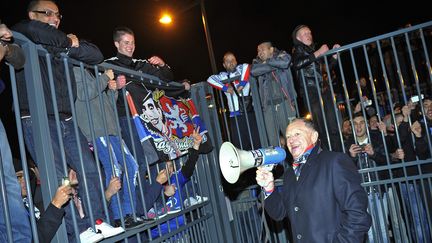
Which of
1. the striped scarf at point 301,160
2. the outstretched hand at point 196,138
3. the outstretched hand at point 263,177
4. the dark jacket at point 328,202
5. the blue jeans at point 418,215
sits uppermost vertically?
the outstretched hand at point 196,138

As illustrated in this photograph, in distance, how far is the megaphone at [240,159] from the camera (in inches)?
150

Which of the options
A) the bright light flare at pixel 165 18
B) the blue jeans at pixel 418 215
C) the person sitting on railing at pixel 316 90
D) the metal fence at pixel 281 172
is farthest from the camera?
the bright light flare at pixel 165 18

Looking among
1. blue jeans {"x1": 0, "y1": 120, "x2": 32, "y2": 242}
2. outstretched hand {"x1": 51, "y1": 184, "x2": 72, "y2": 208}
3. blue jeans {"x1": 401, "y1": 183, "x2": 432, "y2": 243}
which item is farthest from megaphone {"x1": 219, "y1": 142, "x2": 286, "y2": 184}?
blue jeans {"x1": 401, "y1": 183, "x2": 432, "y2": 243}

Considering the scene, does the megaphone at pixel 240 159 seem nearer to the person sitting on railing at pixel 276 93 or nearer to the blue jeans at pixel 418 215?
the person sitting on railing at pixel 276 93

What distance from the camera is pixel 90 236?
334 cm

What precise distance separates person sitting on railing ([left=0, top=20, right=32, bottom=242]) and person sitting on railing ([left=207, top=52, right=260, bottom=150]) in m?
3.64

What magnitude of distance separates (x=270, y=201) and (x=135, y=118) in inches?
67.2

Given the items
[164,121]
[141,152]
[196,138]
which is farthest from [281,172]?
[141,152]

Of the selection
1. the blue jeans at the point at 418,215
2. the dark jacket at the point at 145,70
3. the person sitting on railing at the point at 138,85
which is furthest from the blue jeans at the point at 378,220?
the dark jacket at the point at 145,70

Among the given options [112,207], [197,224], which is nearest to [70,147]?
[112,207]

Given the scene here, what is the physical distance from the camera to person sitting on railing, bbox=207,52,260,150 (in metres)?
6.34

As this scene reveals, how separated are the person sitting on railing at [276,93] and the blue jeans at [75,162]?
307cm

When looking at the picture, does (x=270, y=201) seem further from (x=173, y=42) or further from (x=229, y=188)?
(x=173, y=42)

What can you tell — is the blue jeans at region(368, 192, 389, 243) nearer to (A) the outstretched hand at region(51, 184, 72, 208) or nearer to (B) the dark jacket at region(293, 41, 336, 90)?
(B) the dark jacket at region(293, 41, 336, 90)
